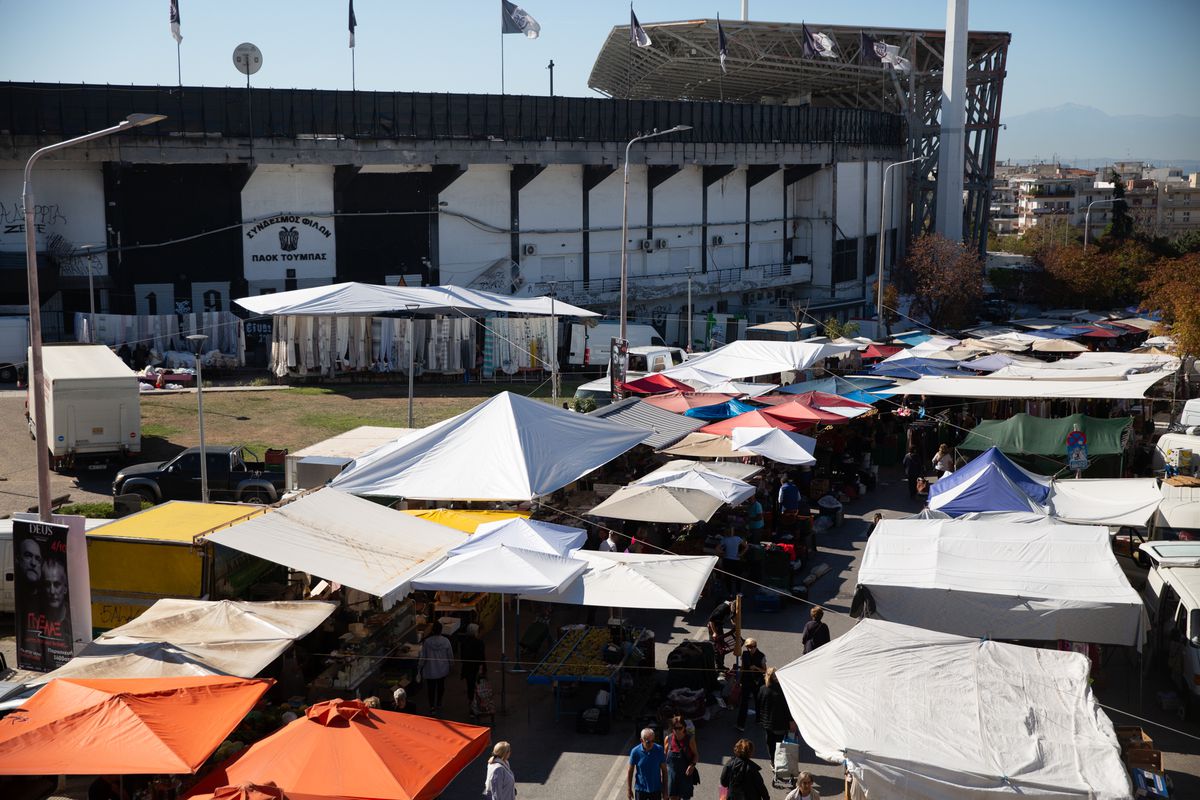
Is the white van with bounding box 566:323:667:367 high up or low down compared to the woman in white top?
up

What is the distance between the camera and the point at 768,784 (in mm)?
11594

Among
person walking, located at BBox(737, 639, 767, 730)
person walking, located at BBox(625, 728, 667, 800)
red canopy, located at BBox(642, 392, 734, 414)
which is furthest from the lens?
red canopy, located at BBox(642, 392, 734, 414)

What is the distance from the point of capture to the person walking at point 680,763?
10.6 meters

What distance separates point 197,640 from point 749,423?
12896mm

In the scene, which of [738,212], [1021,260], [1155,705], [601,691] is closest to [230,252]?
[738,212]

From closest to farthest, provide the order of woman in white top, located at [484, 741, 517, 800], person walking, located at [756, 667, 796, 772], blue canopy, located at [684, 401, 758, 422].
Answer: woman in white top, located at [484, 741, 517, 800] → person walking, located at [756, 667, 796, 772] → blue canopy, located at [684, 401, 758, 422]

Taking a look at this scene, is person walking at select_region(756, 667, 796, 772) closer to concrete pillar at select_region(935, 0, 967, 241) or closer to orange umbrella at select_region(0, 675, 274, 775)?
orange umbrella at select_region(0, 675, 274, 775)

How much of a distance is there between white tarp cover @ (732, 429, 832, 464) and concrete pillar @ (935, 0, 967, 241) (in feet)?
176

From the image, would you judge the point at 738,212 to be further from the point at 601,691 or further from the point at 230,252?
the point at 601,691

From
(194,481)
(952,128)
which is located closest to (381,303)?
(194,481)

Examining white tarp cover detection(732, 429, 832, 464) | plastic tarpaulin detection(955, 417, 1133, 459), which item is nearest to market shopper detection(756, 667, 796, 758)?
white tarp cover detection(732, 429, 832, 464)

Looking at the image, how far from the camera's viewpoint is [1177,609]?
Answer: 1341 centimetres

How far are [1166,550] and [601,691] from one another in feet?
24.1

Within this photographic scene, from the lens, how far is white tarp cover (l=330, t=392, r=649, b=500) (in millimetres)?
17406
